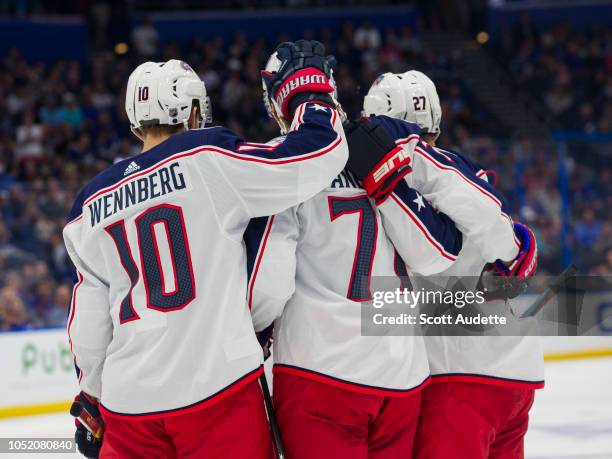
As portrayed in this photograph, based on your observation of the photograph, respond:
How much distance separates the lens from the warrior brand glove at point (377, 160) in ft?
7.06

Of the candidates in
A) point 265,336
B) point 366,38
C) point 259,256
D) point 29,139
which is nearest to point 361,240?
point 259,256

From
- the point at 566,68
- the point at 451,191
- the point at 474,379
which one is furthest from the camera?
the point at 566,68

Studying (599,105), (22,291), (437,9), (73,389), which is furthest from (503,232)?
(437,9)

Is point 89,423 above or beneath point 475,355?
beneath

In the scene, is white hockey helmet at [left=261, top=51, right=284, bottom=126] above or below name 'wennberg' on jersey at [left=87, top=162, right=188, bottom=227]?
above

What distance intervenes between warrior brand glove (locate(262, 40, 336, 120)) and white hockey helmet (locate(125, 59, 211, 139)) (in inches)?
8.1

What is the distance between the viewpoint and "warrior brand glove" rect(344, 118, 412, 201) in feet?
7.06

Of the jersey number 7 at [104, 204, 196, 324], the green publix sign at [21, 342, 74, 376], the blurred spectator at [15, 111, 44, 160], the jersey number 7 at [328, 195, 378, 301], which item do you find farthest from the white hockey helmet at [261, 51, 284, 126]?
the blurred spectator at [15, 111, 44, 160]

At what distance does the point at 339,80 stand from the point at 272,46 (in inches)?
63.0

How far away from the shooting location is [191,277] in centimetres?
206

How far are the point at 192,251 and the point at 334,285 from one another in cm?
36

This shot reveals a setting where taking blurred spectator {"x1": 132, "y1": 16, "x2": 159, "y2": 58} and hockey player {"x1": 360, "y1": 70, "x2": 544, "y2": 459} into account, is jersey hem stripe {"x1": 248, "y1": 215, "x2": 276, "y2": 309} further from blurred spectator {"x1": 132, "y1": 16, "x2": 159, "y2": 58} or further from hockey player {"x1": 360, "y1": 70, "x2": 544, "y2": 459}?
blurred spectator {"x1": 132, "y1": 16, "x2": 159, "y2": 58}

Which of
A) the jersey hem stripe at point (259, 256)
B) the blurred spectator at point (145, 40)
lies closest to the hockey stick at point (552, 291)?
the jersey hem stripe at point (259, 256)

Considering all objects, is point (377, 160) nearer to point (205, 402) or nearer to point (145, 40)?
point (205, 402)
